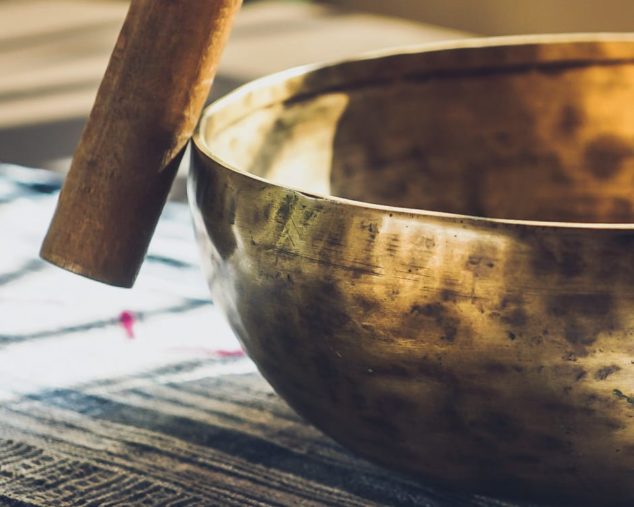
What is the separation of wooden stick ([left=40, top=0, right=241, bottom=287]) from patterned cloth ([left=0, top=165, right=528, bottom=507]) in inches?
5.3

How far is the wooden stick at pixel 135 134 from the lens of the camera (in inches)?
27.4

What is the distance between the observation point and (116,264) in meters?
0.72

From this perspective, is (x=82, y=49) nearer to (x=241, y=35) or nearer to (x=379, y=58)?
(x=241, y=35)

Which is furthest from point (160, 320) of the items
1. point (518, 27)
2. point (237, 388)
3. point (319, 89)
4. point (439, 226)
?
point (518, 27)

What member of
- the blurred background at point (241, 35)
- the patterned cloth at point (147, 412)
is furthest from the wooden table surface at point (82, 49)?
the patterned cloth at point (147, 412)

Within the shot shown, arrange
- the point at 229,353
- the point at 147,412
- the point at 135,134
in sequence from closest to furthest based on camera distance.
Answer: the point at 135,134
the point at 147,412
the point at 229,353

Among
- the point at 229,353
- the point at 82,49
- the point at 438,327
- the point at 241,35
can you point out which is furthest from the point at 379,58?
the point at 241,35

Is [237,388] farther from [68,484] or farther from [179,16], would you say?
[179,16]

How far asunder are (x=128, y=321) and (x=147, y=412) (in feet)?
0.62

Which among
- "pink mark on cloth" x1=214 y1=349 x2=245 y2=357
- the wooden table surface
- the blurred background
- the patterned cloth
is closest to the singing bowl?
the patterned cloth

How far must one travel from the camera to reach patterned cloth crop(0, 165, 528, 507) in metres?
0.73

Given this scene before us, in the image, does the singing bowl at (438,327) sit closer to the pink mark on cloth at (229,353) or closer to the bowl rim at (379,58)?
the bowl rim at (379,58)

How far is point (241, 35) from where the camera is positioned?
3.28m

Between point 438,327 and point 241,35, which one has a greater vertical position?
point 241,35
